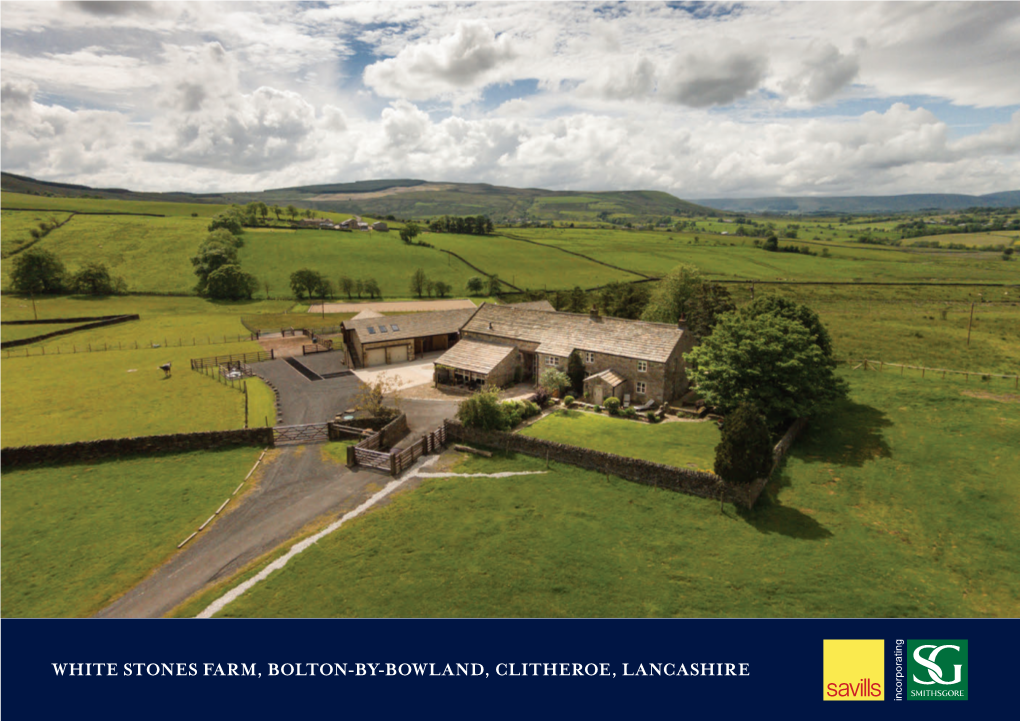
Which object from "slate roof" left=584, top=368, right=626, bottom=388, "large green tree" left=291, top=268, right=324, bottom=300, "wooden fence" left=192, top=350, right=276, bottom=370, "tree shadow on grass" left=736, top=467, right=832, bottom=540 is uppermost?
"large green tree" left=291, top=268, right=324, bottom=300

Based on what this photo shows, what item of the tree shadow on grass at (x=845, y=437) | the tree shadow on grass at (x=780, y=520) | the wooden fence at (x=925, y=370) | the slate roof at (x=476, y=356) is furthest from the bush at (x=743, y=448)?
the wooden fence at (x=925, y=370)

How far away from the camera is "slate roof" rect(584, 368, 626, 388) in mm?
41500

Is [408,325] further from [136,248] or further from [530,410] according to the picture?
[136,248]

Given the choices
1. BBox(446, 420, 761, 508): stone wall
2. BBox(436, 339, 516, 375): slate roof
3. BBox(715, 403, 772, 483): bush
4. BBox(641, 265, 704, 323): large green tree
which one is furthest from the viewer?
BBox(641, 265, 704, 323): large green tree

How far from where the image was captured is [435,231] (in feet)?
600

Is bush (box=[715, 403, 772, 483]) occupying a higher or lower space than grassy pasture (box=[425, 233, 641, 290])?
lower

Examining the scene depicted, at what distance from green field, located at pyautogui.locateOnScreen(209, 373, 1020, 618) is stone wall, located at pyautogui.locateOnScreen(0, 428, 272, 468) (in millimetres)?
13896

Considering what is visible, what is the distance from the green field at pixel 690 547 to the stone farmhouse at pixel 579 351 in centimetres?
1272

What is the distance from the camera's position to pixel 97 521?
81.6 feet

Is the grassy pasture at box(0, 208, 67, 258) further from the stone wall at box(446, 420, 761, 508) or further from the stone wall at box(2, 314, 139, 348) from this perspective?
the stone wall at box(446, 420, 761, 508)

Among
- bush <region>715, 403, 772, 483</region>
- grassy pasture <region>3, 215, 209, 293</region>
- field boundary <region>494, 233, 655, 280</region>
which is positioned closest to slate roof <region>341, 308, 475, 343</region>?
bush <region>715, 403, 772, 483</region>

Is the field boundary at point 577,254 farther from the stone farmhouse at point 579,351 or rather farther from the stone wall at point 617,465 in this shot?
the stone wall at point 617,465

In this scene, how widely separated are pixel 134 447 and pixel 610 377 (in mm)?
33833

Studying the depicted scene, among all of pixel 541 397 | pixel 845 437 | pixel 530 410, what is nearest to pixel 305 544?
pixel 530 410
